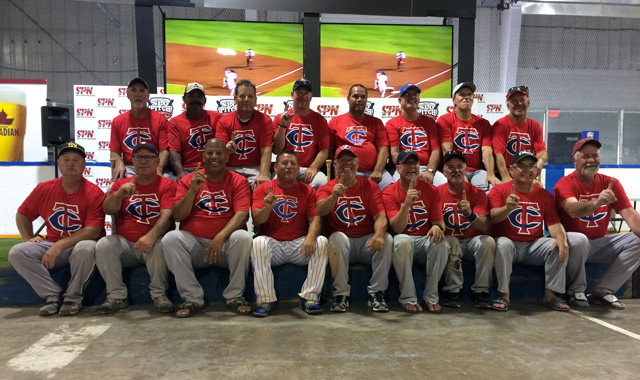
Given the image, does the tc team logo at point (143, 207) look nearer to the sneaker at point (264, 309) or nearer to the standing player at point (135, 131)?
the standing player at point (135, 131)

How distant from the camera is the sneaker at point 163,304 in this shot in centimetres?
346

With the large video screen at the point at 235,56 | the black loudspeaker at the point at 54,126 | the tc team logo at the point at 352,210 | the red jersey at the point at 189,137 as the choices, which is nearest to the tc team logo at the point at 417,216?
the tc team logo at the point at 352,210

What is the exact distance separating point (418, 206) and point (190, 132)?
2398 mm

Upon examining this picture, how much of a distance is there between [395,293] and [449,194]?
3.30 ft

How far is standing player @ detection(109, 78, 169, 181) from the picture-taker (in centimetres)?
436

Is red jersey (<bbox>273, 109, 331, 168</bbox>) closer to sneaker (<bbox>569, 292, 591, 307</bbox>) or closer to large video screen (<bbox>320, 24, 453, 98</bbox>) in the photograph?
sneaker (<bbox>569, 292, 591, 307</bbox>)

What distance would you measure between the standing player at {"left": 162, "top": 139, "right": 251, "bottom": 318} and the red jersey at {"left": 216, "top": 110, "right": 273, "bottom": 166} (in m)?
0.60

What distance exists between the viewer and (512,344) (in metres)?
2.81

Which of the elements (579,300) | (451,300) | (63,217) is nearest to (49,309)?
(63,217)

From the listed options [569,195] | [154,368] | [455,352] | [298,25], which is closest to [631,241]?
[569,195]

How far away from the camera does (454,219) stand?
12.6 feet

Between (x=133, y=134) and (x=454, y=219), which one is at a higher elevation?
(x=133, y=134)

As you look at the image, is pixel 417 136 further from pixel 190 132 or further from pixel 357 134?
pixel 190 132

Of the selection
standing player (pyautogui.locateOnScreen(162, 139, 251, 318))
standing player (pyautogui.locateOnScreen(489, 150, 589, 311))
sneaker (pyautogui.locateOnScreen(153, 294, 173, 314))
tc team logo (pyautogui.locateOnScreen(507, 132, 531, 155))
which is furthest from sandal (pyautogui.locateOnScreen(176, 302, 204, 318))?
tc team logo (pyautogui.locateOnScreen(507, 132, 531, 155))
